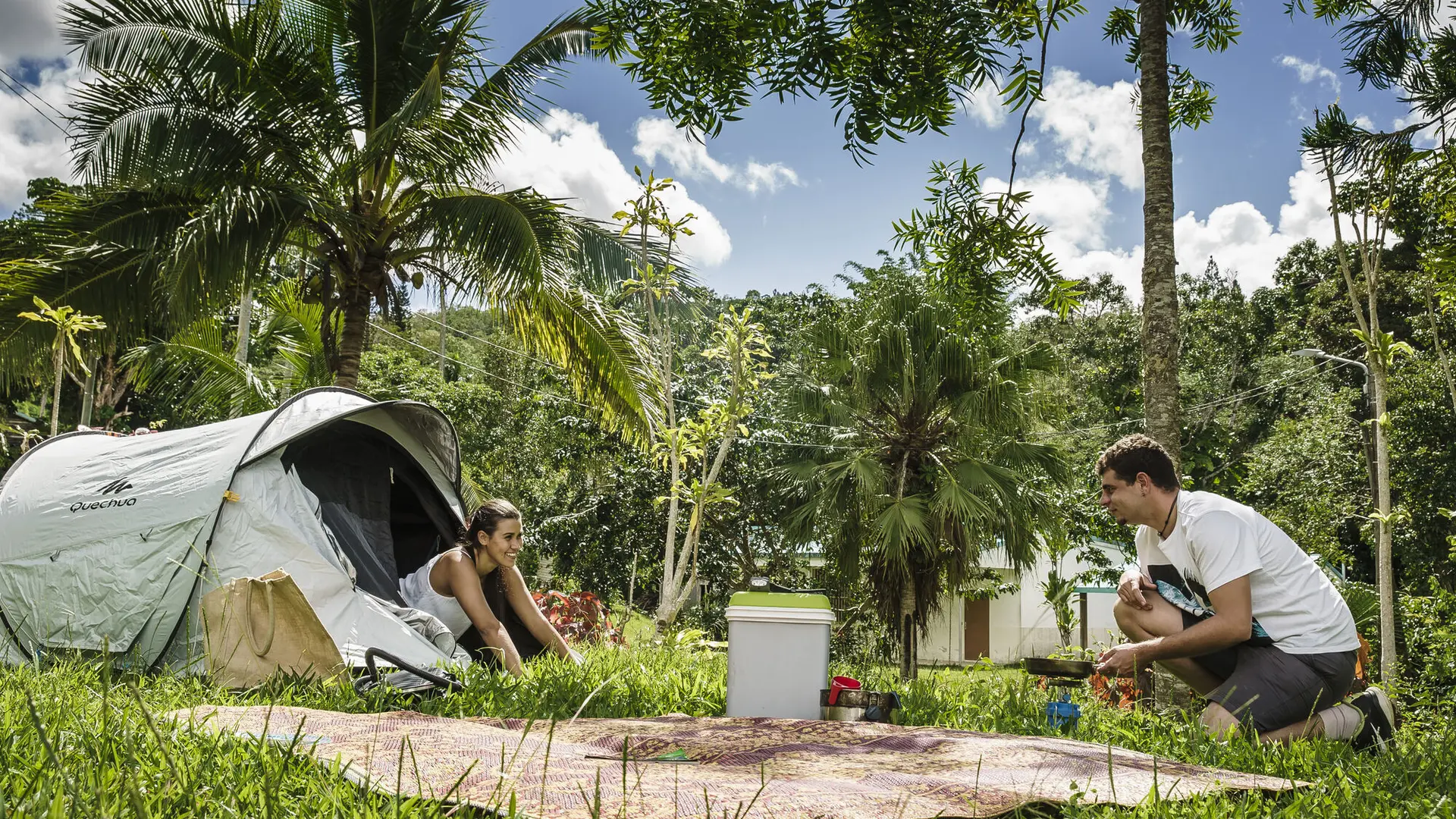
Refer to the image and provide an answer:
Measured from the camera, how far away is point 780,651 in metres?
3.64

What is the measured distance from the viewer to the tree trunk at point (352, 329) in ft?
27.7

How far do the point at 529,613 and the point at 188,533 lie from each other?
179cm

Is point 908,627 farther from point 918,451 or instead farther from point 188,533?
point 188,533

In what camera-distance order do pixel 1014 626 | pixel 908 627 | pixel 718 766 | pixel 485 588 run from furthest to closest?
1. pixel 1014 626
2. pixel 908 627
3. pixel 485 588
4. pixel 718 766

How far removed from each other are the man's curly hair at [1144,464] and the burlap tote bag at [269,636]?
11.0 ft

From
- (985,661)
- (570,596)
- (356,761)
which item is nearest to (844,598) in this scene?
(570,596)

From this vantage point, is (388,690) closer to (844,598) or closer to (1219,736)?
(1219,736)

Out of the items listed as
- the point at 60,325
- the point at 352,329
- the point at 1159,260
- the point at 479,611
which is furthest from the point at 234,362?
the point at 1159,260

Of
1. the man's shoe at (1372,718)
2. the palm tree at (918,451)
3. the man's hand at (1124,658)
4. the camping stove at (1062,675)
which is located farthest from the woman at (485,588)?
the palm tree at (918,451)

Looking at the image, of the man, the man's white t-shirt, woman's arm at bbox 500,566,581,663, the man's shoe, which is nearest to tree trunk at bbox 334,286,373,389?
woman's arm at bbox 500,566,581,663

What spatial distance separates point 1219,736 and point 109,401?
69.6 ft

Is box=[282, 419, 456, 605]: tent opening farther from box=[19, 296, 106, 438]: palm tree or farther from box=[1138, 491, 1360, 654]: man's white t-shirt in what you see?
box=[1138, 491, 1360, 654]: man's white t-shirt

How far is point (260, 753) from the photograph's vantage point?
199 centimetres

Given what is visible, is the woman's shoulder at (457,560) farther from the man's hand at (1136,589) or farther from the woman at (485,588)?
the man's hand at (1136,589)
